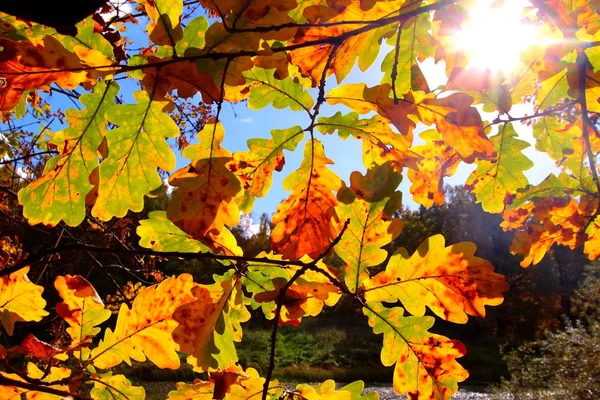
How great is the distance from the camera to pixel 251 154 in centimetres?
107

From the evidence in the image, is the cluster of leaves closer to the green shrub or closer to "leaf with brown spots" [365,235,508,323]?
"leaf with brown spots" [365,235,508,323]

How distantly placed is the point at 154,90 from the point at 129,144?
7.6 inches

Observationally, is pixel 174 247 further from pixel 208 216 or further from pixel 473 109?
pixel 473 109

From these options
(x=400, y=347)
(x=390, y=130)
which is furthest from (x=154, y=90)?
(x=400, y=347)

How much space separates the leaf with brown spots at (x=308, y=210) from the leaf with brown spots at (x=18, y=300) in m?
0.64

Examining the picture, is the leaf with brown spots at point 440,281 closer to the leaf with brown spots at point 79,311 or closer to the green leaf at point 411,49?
the green leaf at point 411,49

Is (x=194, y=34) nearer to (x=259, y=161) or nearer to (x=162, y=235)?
(x=259, y=161)

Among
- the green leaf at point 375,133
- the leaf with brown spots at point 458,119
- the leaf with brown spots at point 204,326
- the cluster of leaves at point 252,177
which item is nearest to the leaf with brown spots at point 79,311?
the cluster of leaves at point 252,177

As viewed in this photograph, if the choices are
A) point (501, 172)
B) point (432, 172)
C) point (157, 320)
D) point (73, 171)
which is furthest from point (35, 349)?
point (501, 172)

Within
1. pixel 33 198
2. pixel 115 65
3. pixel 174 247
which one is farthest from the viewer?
pixel 174 247

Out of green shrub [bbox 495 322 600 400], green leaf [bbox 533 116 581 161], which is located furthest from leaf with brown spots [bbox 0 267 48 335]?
green shrub [bbox 495 322 600 400]

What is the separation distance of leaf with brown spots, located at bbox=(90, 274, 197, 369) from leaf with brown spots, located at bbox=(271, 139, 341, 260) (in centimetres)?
22

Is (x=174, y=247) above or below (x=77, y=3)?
below

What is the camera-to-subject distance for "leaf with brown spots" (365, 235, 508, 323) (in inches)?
33.2
